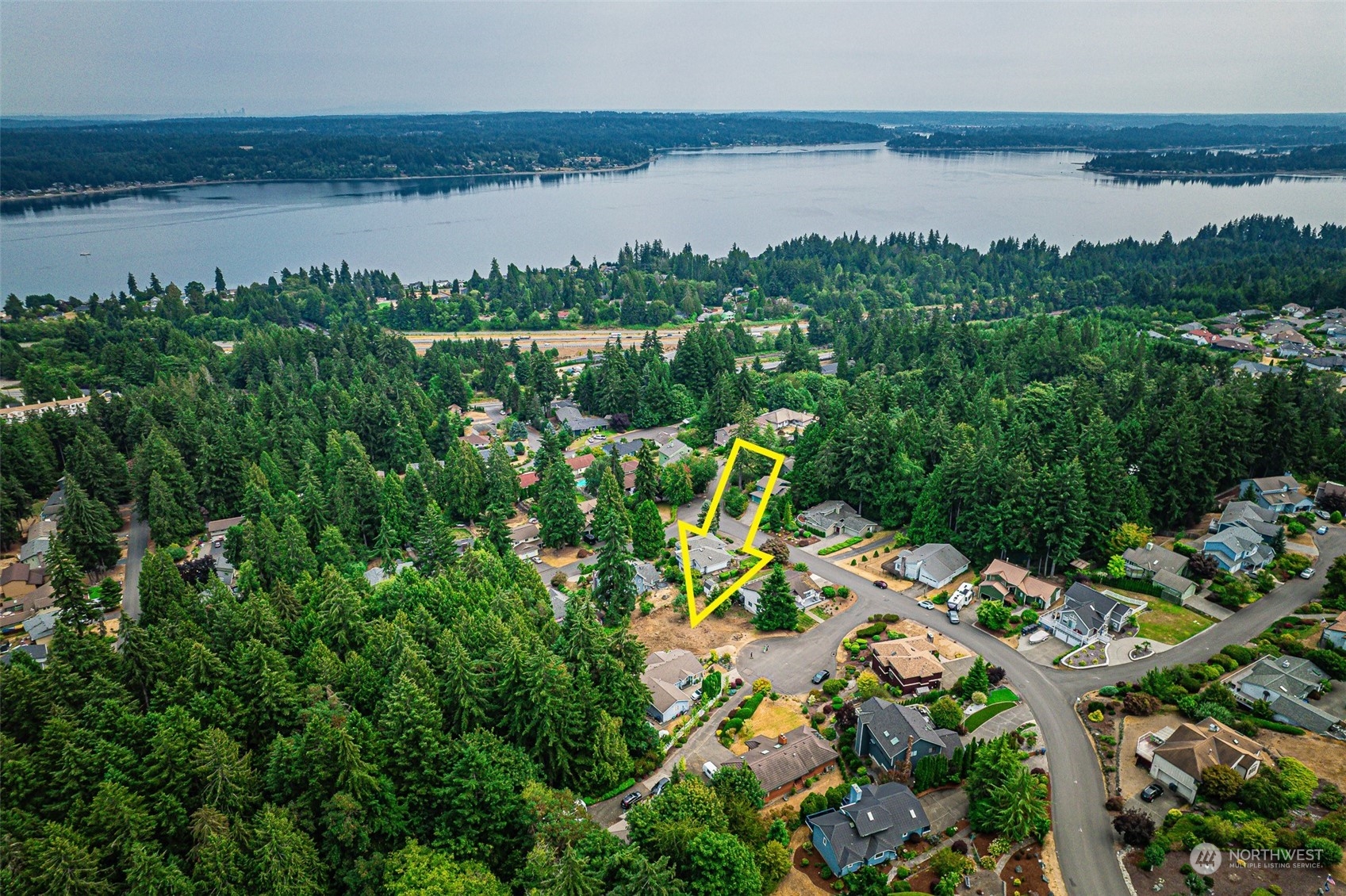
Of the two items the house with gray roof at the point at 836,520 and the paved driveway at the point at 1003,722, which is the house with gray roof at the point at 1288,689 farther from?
the house with gray roof at the point at 836,520

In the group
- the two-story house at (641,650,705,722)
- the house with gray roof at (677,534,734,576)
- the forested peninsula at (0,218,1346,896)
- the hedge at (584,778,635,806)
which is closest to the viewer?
the forested peninsula at (0,218,1346,896)

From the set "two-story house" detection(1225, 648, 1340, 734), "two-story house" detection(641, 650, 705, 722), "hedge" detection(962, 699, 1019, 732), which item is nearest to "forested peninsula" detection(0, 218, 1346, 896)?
"two-story house" detection(641, 650, 705, 722)

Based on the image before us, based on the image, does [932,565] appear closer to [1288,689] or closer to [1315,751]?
[1288,689]

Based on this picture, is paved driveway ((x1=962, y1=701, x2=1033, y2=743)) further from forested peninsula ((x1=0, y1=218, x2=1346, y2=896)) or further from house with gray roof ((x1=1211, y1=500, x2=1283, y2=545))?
house with gray roof ((x1=1211, y1=500, x2=1283, y2=545))

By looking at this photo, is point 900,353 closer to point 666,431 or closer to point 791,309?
point 666,431

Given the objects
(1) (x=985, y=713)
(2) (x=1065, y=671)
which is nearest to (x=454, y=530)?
(1) (x=985, y=713)

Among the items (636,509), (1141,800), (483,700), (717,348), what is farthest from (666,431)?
(1141,800)
